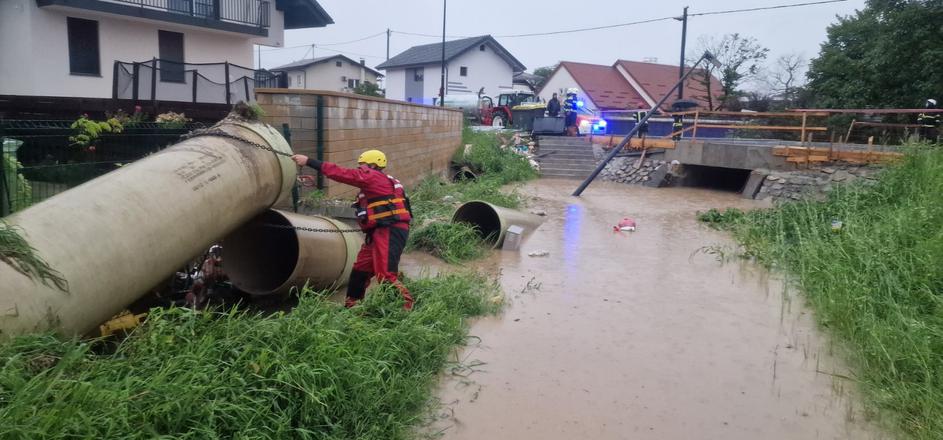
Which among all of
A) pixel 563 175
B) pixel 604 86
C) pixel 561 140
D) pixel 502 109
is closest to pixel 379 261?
pixel 563 175

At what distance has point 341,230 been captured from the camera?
591cm

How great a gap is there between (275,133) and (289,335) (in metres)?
2.31

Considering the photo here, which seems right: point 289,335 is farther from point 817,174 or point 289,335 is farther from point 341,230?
point 817,174

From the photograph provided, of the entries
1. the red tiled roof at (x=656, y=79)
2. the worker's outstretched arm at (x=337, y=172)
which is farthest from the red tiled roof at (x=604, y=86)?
the worker's outstretched arm at (x=337, y=172)

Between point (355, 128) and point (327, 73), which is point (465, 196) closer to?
point (355, 128)

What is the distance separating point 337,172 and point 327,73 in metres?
43.7

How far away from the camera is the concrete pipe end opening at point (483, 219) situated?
839cm

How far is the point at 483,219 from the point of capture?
9.02 m

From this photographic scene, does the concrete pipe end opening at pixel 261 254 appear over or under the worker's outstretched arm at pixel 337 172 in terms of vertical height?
under

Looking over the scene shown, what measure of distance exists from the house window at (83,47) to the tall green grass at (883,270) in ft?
52.5

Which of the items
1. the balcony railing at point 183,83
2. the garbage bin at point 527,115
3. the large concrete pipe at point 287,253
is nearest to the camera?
the large concrete pipe at point 287,253

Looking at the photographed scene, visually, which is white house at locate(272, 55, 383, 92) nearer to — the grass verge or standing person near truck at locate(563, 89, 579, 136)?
standing person near truck at locate(563, 89, 579, 136)

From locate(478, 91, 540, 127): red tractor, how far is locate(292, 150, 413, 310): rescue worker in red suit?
2235 centimetres

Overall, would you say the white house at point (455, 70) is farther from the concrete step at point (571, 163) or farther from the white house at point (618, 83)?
the concrete step at point (571, 163)
